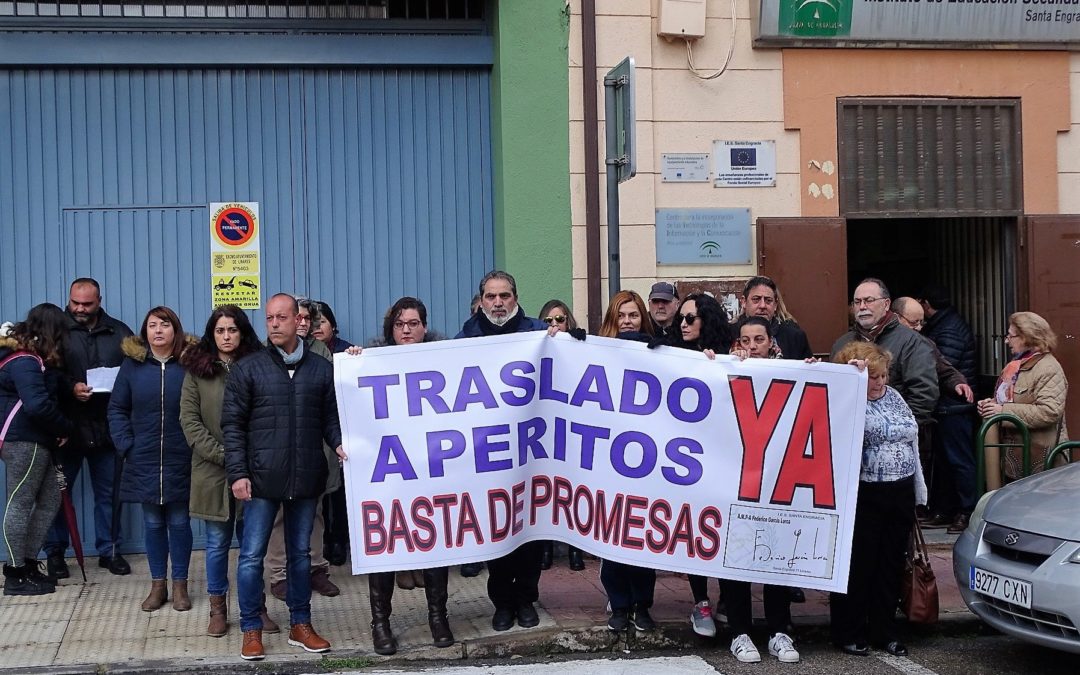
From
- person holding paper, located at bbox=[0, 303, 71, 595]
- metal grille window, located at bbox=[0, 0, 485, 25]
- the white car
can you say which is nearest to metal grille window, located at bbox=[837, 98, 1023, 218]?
metal grille window, located at bbox=[0, 0, 485, 25]

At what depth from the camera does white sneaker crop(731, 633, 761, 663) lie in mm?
6227

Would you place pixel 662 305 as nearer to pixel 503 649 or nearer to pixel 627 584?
pixel 627 584

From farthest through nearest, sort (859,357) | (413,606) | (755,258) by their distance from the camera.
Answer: (755,258), (413,606), (859,357)

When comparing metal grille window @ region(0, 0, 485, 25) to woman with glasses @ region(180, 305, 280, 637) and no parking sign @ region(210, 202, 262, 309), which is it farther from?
woman with glasses @ region(180, 305, 280, 637)

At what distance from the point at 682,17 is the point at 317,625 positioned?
5.25 m

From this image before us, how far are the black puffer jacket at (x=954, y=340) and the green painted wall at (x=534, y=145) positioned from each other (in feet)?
10.6

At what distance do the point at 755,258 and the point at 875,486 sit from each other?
3.38 metres

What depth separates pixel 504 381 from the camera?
6.46 metres

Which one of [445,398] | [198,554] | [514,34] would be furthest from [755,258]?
[198,554]

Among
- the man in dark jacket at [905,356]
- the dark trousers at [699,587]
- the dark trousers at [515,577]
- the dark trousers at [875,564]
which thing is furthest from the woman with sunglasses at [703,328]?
the man in dark jacket at [905,356]

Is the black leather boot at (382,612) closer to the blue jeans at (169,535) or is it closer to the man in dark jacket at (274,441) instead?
the man in dark jacket at (274,441)

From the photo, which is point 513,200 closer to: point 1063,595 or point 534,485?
point 534,485

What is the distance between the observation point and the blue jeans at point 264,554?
6270 millimetres

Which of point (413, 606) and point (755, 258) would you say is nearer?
point (413, 606)
